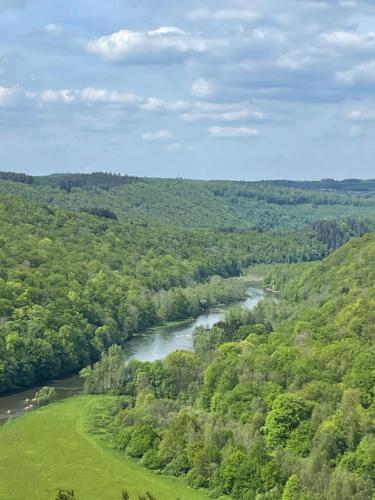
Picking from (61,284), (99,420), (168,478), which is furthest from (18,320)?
(168,478)

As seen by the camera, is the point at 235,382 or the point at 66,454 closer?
the point at 66,454

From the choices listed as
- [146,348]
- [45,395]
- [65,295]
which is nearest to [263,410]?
[45,395]

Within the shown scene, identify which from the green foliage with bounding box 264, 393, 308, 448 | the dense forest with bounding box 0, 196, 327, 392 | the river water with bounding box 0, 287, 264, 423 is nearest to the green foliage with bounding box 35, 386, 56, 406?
the river water with bounding box 0, 287, 264, 423

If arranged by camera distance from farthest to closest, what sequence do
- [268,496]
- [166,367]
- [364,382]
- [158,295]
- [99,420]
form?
1. [158,295]
2. [166,367]
3. [99,420]
4. [364,382]
5. [268,496]

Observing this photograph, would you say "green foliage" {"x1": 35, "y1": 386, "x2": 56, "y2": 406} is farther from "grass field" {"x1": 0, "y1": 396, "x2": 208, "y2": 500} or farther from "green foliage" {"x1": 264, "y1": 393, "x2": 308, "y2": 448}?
"green foliage" {"x1": 264, "y1": 393, "x2": 308, "y2": 448}

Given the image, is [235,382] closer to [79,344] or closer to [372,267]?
[79,344]

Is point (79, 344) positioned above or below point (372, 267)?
below
